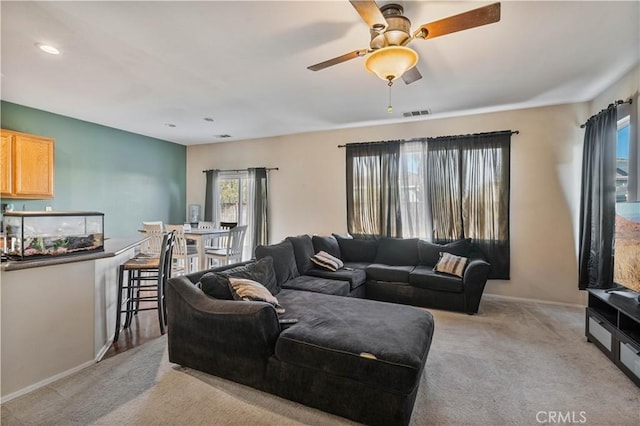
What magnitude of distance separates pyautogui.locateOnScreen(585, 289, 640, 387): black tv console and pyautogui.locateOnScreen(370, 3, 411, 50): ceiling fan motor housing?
8.73 feet

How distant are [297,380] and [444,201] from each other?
11.7ft

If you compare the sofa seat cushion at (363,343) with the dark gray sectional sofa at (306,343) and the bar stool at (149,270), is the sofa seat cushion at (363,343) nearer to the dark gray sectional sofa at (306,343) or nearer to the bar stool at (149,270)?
the dark gray sectional sofa at (306,343)

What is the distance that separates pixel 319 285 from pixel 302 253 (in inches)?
29.1

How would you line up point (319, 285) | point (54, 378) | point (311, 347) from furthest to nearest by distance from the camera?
point (319, 285)
point (54, 378)
point (311, 347)

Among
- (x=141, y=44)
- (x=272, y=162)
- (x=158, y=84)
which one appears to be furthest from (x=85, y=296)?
(x=272, y=162)

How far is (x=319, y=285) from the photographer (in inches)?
135

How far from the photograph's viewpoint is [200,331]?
226cm

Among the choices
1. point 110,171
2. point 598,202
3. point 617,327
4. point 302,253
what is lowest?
point 617,327

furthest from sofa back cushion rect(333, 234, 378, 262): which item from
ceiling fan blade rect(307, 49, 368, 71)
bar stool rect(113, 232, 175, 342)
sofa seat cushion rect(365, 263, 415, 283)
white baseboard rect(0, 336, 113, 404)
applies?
white baseboard rect(0, 336, 113, 404)

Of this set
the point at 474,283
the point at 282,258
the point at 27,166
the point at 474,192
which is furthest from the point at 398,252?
the point at 27,166

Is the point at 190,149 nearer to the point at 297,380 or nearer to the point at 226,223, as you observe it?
the point at 226,223

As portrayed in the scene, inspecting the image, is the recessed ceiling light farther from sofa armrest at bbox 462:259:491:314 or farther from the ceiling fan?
sofa armrest at bbox 462:259:491:314

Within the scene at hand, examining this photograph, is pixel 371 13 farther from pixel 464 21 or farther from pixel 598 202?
pixel 598 202

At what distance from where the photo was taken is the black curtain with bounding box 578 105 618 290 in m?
3.28
